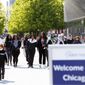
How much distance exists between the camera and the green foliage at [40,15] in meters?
80.9

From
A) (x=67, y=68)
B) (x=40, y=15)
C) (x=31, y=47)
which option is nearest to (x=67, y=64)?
(x=67, y=68)

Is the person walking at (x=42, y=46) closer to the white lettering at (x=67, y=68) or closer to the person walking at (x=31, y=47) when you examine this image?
the person walking at (x=31, y=47)

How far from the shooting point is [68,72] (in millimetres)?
6531

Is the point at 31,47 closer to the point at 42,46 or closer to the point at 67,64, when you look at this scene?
the point at 42,46

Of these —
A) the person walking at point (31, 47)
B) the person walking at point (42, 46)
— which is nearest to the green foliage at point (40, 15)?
the person walking at point (42, 46)

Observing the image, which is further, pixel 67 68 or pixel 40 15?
pixel 40 15

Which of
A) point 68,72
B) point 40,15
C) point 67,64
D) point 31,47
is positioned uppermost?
point 40,15

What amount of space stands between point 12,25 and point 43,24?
12.9 meters

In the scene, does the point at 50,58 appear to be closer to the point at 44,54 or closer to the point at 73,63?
the point at 73,63

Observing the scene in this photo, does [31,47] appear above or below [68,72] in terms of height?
below

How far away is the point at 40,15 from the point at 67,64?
7479 centimetres

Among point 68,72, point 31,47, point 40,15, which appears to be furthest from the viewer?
point 40,15

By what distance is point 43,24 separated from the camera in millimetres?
81812

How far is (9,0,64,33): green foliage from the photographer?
80.9m
